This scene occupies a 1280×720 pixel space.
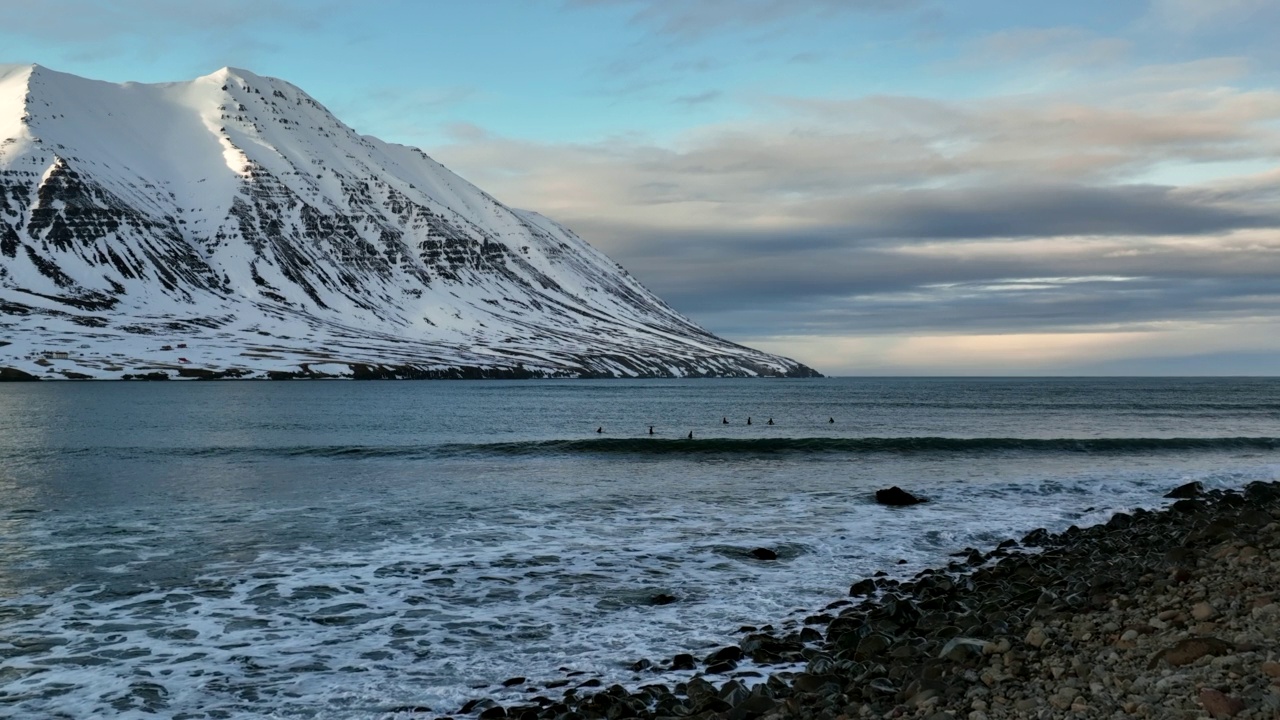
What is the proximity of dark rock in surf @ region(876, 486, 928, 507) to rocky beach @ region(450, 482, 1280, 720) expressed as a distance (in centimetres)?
1449

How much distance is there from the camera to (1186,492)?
136 ft

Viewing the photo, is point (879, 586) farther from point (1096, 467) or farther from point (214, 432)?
point (214, 432)

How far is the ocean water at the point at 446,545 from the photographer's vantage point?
17.1m

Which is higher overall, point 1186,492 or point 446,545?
point 1186,492

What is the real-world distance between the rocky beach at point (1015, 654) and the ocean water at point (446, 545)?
143cm

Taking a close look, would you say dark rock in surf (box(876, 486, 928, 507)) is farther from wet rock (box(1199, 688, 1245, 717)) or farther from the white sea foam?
wet rock (box(1199, 688, 1245, 717))

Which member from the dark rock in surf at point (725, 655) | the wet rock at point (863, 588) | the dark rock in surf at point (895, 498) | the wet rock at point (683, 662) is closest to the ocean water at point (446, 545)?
the wet rock at point (863, 588)

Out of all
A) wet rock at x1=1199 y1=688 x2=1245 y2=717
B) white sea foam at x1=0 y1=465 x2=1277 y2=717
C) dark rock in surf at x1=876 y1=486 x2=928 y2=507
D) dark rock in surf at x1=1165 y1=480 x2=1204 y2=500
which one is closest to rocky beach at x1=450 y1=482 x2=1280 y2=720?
wet rock at x1=1199 y1=688 x2=1245 y2=717

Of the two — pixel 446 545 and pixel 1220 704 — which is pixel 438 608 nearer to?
pixel 446 545

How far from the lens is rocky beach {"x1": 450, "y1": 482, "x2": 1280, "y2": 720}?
443 inches

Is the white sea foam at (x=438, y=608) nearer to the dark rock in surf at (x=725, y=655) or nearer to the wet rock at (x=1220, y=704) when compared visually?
the dark rock in surf at (x=725, y=655)

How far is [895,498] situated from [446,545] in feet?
65.4

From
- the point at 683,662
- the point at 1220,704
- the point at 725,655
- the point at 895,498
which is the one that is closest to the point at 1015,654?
the point at 1220,704

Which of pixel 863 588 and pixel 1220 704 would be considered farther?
pixel 863 588
